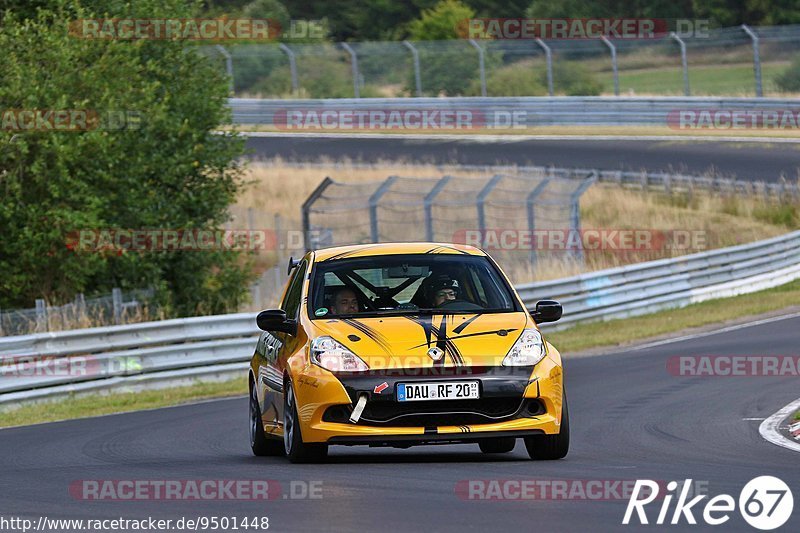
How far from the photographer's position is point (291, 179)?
132 feet

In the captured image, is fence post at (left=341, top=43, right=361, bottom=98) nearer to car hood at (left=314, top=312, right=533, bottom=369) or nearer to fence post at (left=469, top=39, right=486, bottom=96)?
fence post at (left=469, top=39, right=486, bottom=96)

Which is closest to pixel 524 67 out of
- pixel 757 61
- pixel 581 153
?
pixel 581 153

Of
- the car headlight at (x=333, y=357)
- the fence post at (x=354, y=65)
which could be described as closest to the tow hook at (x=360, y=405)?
the car headlight at (x=333, y=357)

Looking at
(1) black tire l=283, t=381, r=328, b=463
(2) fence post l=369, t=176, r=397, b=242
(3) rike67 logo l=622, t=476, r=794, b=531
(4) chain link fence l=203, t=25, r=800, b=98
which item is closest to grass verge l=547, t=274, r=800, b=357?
(2) fence post l=369, t=176, r=397, b=242

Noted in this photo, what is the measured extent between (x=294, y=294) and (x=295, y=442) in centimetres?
159

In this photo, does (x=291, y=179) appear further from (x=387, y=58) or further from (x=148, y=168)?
(x=148, y=168)

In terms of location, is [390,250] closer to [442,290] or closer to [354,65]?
[442,290]

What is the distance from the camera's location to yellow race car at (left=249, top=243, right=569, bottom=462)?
31.0 ft

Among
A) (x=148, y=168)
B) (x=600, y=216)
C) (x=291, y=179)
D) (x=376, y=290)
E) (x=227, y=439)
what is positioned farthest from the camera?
(x=291, y=179)

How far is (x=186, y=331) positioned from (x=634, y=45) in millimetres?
27445

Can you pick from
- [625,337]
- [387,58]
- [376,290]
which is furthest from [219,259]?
[387,58]

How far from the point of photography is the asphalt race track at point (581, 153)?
37.8 m

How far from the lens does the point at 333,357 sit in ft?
31.6

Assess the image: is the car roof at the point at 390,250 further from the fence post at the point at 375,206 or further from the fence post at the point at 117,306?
the fence post at the point at 375,206
